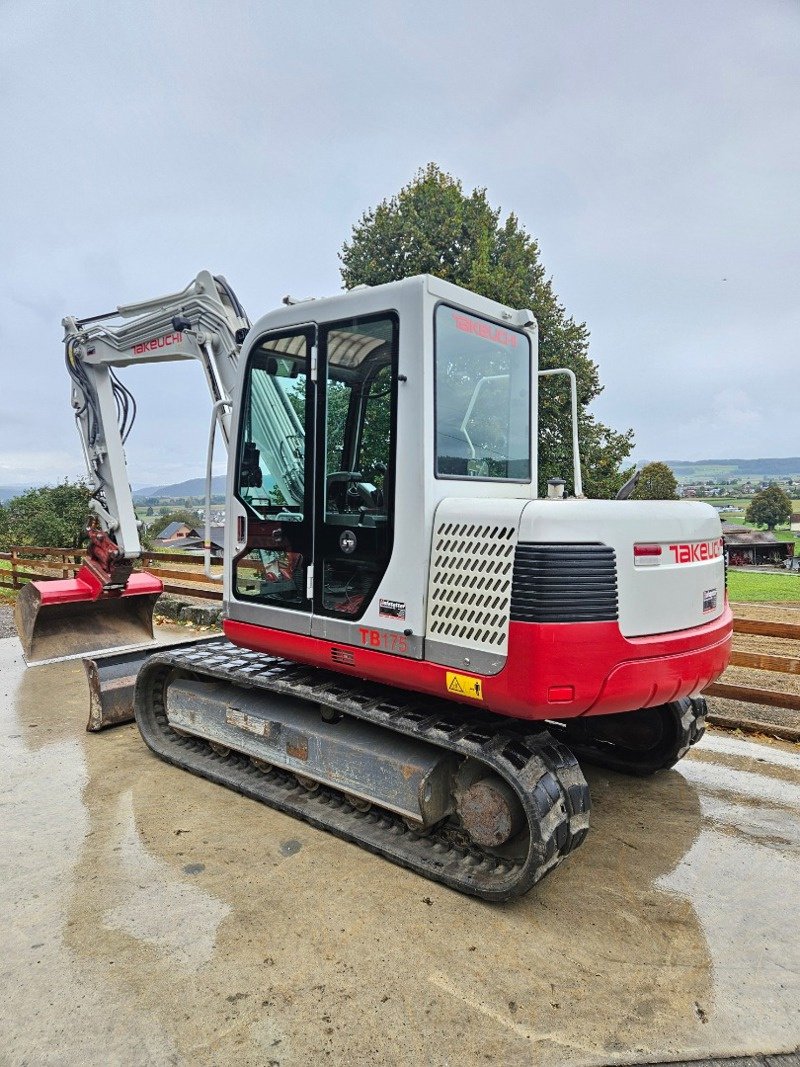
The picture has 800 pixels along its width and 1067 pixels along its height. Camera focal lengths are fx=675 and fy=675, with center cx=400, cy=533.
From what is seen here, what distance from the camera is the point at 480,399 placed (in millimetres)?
3740

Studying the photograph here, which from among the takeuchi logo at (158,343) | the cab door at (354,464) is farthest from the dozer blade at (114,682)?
the takeuchi logo at (158,343)

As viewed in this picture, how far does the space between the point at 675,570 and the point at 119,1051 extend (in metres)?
2.93

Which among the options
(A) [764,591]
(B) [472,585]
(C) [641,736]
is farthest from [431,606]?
(A) [764,591]

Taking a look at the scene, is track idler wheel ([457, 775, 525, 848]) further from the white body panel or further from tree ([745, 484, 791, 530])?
tree ([745, 484, 791, 530])

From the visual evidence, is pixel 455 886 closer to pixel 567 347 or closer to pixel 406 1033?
pixel 406 1033

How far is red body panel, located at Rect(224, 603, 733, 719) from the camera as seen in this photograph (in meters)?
2.89

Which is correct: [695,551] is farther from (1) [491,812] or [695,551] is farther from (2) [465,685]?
(1) [491,812]

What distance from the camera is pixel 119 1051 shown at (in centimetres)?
233

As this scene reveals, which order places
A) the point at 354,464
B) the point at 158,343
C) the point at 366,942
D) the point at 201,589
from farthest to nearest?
the point at 201,589
the point at 158,343
the point at 354,464
the point at 366,942

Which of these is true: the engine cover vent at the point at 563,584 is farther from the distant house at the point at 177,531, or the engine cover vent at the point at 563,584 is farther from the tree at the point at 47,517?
the distant house at the point at 177,531

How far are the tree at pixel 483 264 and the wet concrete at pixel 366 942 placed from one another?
15.9 m

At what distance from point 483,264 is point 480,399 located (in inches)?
687

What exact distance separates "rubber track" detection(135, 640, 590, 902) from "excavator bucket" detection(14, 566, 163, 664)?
2806 mm

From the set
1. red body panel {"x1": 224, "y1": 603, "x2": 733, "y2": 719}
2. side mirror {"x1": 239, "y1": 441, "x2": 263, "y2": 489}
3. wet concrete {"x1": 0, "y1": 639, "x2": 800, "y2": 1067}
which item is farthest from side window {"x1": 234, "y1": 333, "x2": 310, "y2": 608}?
wet concrete {"x1": 0, "y1": 639, "x2": 800, "y2": 1067}
